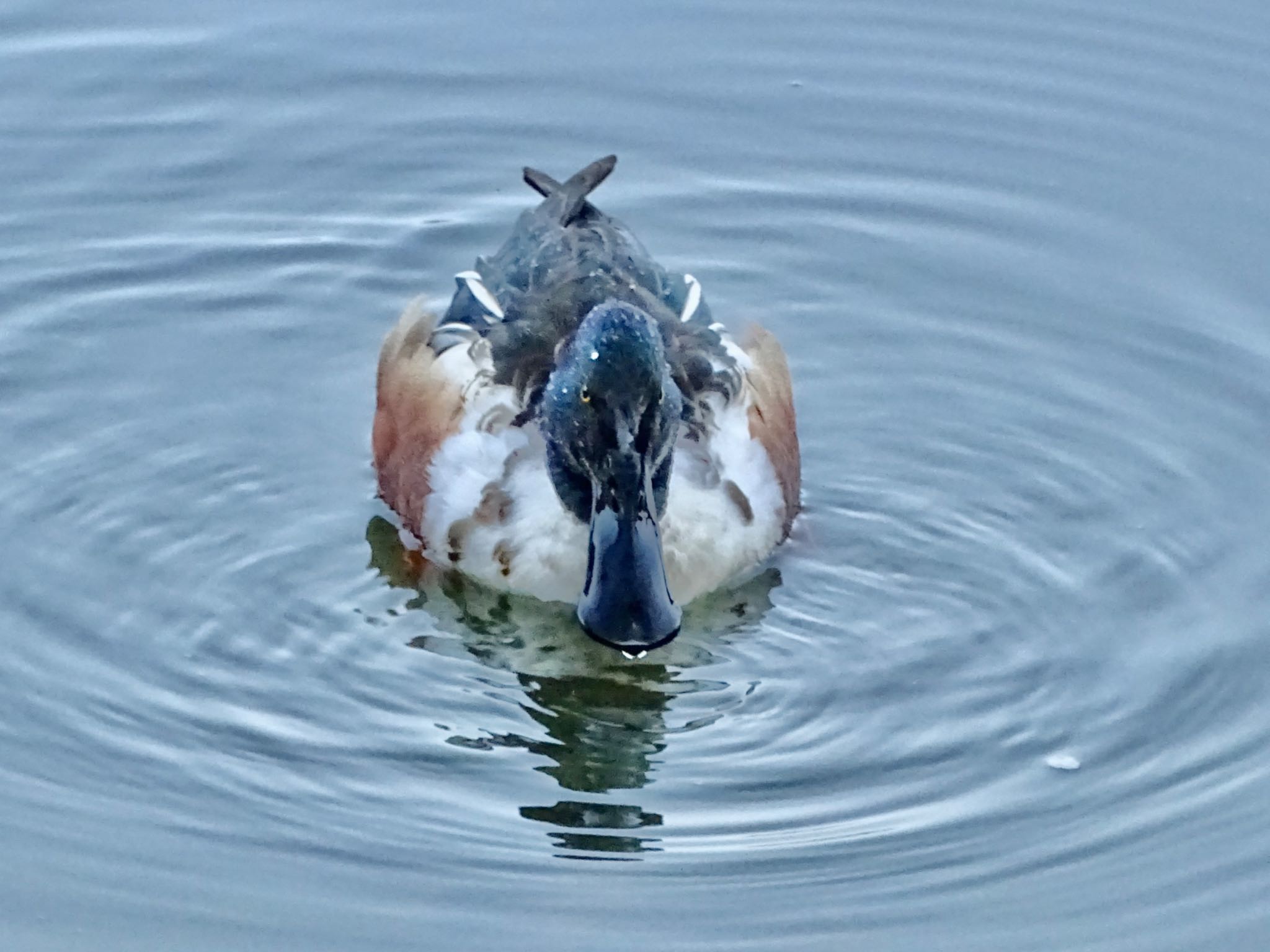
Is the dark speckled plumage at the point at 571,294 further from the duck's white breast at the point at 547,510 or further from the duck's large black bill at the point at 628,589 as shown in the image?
the duck's large black bill at the point at 628,589

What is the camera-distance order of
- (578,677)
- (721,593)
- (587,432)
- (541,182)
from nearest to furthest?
1. (587,432)
2. (578,677)
3. (721,593)
4. (541,182)

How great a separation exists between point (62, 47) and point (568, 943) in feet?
22.5

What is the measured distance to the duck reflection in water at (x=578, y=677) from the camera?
24.3ft

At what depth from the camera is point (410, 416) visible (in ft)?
30.4

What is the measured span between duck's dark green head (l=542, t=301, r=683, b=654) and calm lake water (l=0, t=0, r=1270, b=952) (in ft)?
1.39

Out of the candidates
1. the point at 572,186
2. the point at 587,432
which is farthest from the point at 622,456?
the point at 572,186

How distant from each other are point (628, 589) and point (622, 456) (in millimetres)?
465

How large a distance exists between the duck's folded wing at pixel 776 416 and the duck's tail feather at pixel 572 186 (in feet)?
3.11

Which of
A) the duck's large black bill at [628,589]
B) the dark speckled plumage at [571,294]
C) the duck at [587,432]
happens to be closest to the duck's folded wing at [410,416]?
the duck at [587,432]

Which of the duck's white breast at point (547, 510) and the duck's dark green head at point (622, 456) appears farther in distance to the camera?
the duck's white breast at point (547, 510)

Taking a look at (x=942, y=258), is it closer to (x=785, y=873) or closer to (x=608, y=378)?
(x=608, y=378)

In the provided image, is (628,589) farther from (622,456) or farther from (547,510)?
(547,510)

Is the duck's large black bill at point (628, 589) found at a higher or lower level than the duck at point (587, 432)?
lower

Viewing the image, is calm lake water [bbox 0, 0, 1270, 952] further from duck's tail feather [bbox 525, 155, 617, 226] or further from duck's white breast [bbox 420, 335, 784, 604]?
duck's tail feather [bbox 525, 155, 617, 226]
